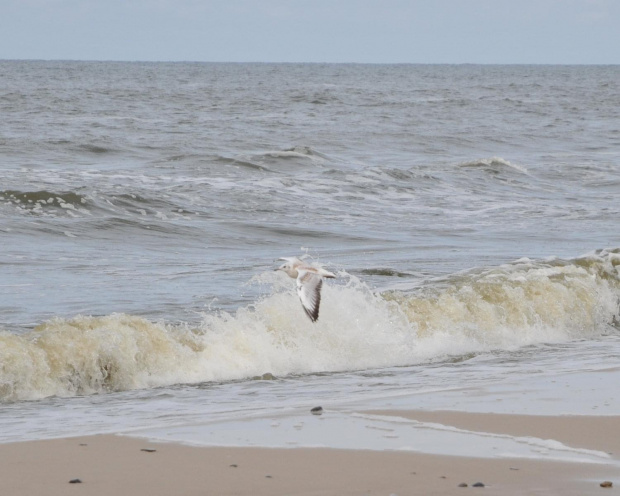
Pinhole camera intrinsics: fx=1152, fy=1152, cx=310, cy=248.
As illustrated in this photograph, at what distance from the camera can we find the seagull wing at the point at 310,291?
8188 millimetres

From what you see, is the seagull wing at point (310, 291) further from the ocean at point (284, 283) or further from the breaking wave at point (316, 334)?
the breaking wave at point (316, 334)

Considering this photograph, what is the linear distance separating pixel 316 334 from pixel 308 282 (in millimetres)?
1102

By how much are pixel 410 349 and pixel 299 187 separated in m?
12.2

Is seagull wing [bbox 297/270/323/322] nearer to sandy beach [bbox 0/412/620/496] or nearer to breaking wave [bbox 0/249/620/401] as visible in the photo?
breaking wave [bbox 0/249/620/401]

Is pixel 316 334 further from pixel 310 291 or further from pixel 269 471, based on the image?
→ pixel 269 471

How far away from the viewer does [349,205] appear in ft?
64.8

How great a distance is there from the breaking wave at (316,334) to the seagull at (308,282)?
75cm

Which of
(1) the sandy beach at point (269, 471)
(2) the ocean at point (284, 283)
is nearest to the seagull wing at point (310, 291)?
(2) the ocean at point (284, 283)

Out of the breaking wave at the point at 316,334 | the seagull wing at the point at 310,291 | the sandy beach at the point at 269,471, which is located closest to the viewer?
the sandy beach at the point at 269,471

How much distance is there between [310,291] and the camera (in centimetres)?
838

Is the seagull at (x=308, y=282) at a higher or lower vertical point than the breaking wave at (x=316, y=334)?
higher

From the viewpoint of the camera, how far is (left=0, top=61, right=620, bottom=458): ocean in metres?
7.57

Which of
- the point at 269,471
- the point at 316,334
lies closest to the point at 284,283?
the point at 316,334

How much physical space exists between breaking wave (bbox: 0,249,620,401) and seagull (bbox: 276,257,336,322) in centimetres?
75
